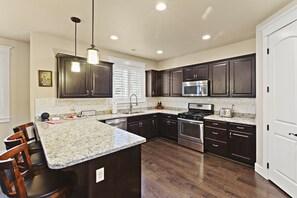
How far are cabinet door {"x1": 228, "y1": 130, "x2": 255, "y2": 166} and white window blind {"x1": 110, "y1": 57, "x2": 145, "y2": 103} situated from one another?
305 cm

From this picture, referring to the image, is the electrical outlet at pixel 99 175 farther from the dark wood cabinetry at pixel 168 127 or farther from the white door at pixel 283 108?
the dark wood cabinetry at pixel 168 127

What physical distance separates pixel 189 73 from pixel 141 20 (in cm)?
240

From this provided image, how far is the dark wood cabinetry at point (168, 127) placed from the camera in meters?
4.54

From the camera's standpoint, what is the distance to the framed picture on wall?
10.4 ft

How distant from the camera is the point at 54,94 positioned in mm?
3369

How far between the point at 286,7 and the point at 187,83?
2.64m

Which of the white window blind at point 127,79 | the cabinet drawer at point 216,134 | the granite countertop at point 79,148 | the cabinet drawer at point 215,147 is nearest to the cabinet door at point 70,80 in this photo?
the white window blind at point 127,79

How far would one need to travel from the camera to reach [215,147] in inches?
140

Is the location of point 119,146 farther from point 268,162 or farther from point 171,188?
point 268,162

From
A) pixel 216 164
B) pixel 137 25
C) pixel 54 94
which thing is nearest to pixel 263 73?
pixel 216 164

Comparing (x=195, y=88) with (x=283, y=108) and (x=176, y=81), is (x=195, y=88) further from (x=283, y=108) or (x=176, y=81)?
(x=283, y=108)

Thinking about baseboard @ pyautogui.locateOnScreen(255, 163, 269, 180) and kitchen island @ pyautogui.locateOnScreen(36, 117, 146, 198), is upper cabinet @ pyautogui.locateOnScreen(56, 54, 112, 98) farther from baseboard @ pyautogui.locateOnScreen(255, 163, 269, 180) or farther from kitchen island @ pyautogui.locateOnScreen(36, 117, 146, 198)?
baseboard @ pyautogui.locateOnScreen(255, 163, 269, 180)

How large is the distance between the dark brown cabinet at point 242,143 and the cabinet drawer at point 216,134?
0.42 ft

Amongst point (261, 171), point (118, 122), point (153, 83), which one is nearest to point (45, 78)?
point (118, 122)
